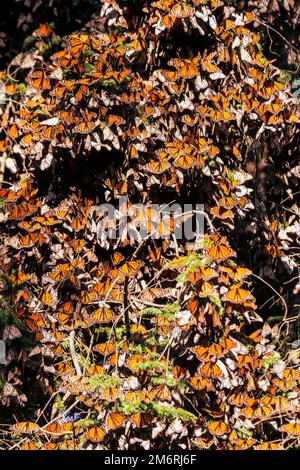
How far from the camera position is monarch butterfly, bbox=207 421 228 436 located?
2508 mm

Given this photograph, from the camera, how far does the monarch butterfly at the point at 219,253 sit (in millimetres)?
2465

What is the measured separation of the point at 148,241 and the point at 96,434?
86 centimetres

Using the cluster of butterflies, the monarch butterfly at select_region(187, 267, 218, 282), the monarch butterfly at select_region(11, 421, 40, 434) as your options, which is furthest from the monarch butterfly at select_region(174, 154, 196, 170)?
the monarch butterfly at select_region(11, 421, 40, 434)

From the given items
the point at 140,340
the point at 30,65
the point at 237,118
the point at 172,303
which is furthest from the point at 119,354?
the point at 30,65

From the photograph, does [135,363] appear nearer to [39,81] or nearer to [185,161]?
[185,161]

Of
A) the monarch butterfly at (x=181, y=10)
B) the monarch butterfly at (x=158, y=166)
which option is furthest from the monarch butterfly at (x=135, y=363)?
the monarch butterfly at (x=181, y=10)

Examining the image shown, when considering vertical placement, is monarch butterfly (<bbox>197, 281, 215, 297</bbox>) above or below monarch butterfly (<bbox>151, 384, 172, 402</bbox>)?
above

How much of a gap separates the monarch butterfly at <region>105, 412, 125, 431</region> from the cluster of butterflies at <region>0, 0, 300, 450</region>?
0.10 metres

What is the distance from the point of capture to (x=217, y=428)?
99.1 inches

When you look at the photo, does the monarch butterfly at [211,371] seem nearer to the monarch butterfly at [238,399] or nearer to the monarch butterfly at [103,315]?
the monarch butterfly at [238,399]

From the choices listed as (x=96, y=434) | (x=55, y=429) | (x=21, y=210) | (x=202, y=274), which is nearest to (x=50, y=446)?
(x=55, y=429)

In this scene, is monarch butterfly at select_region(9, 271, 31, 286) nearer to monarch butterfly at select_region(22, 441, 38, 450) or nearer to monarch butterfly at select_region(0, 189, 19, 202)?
monarch butterfly at select_region(0, 189, 19, 202)

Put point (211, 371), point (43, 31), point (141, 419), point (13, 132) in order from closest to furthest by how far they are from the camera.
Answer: point (141, 419) → point (211, 371) → point (13, 132) → point (43, 31)
